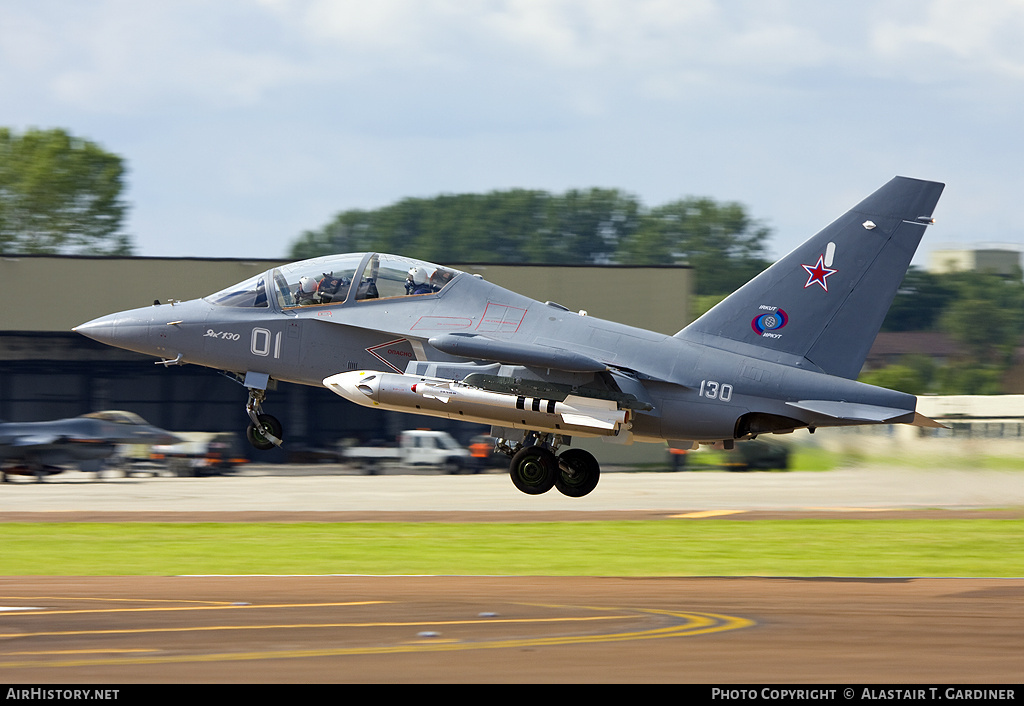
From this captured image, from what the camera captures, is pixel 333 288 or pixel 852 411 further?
pixel 333 288

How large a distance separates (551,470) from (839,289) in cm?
586

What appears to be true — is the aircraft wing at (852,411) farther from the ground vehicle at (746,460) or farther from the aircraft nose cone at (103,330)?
the ground vehicle at (746,460)

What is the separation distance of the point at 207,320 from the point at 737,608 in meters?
10.5

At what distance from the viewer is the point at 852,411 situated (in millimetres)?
20297

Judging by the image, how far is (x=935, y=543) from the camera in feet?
92.1

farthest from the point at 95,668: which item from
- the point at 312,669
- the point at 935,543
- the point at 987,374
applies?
the point at 987,374

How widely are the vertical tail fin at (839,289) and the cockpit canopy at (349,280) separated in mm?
5031

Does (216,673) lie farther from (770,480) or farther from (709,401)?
(770,480)

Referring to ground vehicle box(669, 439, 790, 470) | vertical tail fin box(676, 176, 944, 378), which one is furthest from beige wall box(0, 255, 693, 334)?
vertical tail fin box(676, 176, 944, 378)

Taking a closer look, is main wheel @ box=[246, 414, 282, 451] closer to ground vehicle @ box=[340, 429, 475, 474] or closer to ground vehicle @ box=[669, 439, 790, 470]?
ground vehicle @ box=[340, 429, 475, 474]

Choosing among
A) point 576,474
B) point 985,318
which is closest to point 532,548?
point 576,474

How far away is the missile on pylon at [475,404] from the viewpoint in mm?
20359

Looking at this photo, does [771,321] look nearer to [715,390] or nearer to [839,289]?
[839,289]

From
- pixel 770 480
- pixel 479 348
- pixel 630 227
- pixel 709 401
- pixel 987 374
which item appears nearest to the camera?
pixel 479 348
